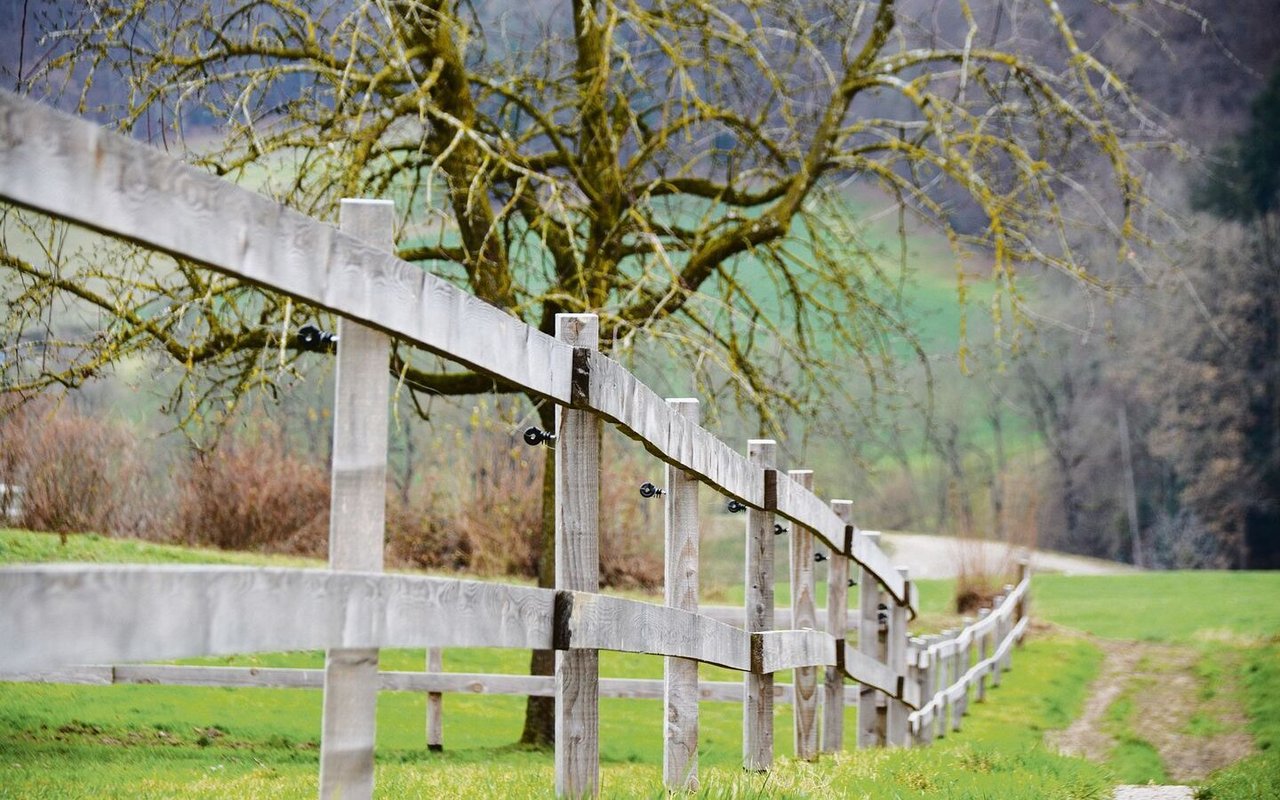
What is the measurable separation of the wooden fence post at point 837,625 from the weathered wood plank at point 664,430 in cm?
195

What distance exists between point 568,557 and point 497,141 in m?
8.69

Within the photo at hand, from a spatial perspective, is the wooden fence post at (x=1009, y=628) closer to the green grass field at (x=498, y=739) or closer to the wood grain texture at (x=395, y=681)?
the green grass field at (x=498, y=739)

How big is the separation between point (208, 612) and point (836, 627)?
17.7ft

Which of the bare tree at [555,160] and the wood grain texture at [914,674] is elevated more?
the bare tree at [555,160]

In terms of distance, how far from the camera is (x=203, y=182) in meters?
2.13

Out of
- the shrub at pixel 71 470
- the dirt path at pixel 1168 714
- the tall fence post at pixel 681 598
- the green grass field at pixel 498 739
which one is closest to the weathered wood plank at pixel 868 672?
the green grass field at pixel 498 739

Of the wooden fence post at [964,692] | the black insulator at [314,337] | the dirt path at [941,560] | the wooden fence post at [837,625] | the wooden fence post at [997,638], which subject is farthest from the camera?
the dirt path at [941,560]

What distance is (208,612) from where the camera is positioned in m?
2.07

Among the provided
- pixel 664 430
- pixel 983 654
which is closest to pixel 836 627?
pixel 664 430

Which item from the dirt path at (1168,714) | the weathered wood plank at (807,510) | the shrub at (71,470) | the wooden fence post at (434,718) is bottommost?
the dirt path at (1168,714)

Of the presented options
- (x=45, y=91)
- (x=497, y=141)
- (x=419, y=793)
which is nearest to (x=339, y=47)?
(x=497, y=141)

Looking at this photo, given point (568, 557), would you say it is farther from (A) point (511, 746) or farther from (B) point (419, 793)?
(A) point (511, 746)

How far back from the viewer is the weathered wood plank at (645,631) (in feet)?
11.3

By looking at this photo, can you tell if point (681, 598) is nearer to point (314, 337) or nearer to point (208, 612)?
point (314, 337)
